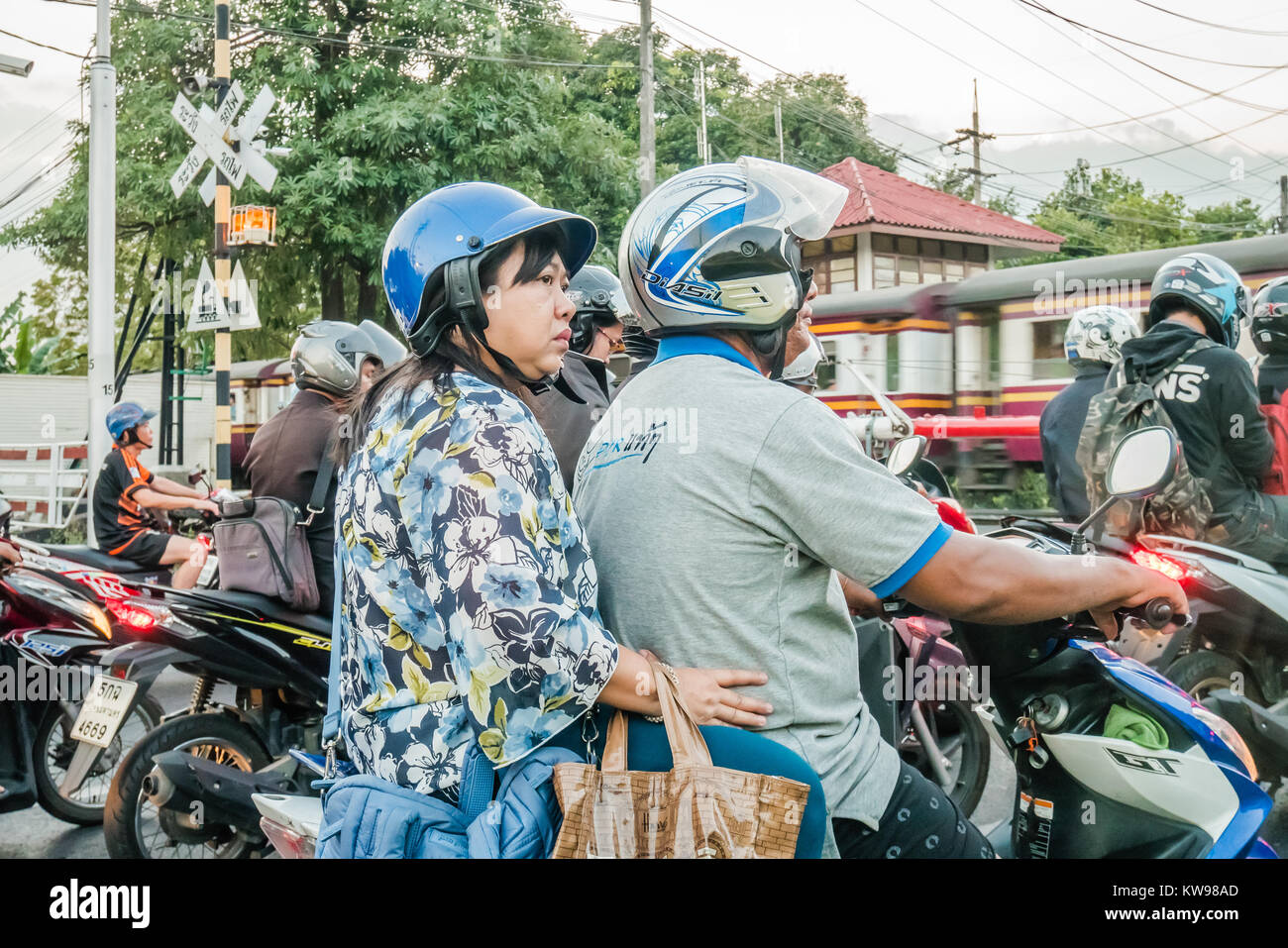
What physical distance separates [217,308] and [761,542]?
8.17 m

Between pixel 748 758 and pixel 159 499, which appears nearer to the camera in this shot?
pixel 748 758

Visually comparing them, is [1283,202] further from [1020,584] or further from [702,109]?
[1020,584]

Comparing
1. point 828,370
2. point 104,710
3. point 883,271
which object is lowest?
point 104,710

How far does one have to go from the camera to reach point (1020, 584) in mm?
1858

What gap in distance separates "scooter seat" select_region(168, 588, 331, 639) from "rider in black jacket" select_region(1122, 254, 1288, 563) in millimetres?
3078

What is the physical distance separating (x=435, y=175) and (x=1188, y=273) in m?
13.5

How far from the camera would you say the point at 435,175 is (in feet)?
54.6

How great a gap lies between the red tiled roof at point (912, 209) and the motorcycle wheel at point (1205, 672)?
14815 mm

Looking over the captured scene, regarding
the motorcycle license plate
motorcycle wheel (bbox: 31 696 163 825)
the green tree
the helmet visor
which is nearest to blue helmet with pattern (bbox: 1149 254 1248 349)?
the helmet visor

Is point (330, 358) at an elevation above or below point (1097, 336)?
below

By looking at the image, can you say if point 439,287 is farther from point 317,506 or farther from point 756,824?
point 317,506

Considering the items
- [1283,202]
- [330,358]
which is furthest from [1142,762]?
[1283,202]

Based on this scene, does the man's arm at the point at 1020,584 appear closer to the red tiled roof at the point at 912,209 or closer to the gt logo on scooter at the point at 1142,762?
the gt logo on scooter at the point at 1142,762
